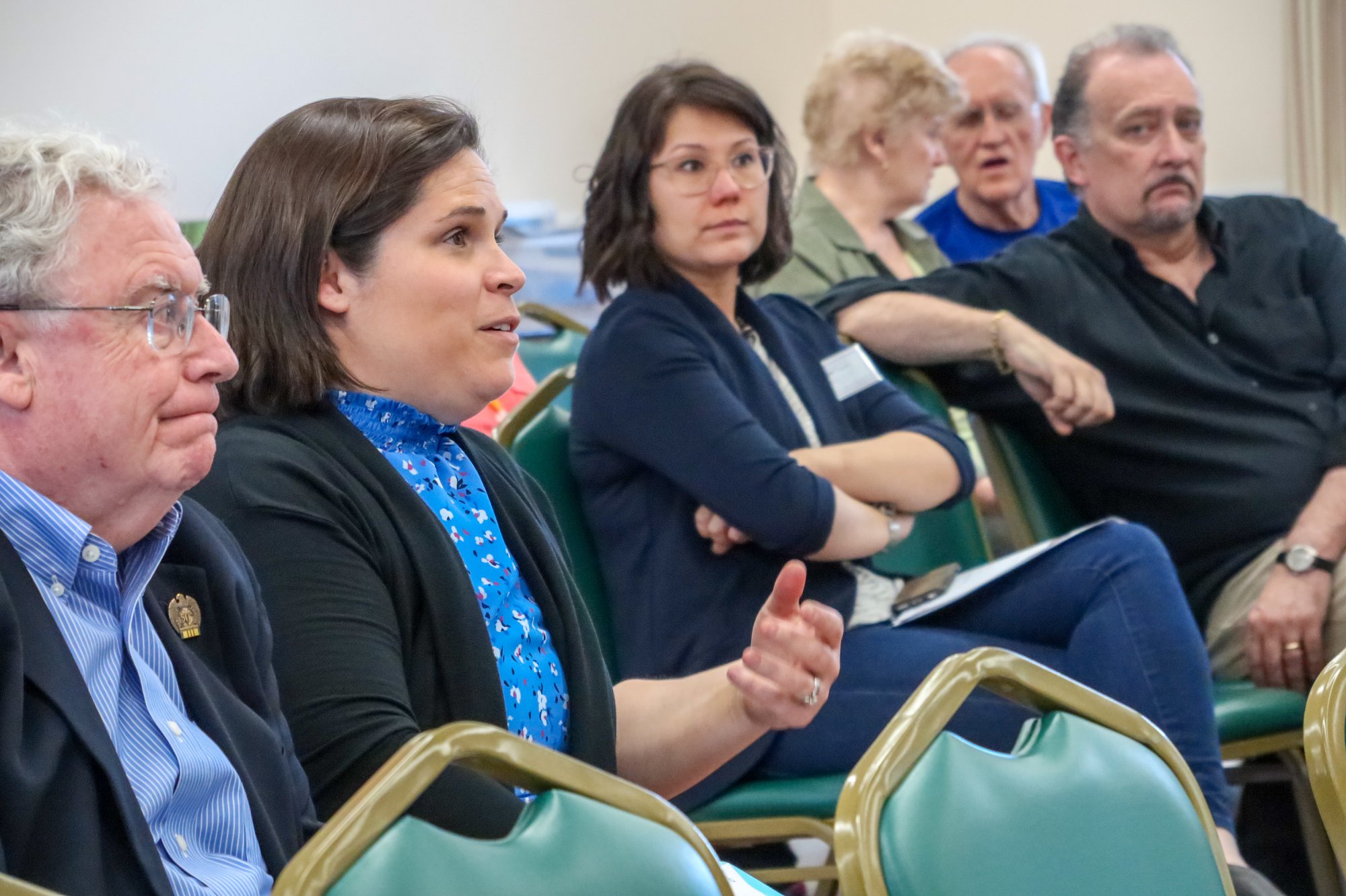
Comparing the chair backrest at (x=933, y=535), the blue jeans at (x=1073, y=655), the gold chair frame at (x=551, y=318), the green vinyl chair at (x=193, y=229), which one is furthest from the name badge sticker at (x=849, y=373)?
the green vinyl chair at (x=193, y=229)

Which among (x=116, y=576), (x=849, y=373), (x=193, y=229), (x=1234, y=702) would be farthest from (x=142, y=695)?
(x=193, y=229)

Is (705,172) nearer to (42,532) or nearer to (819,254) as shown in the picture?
(819,254)

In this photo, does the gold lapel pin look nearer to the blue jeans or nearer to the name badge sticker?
the blue jeans

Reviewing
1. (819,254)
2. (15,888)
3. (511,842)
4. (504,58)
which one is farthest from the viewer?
(504,58)

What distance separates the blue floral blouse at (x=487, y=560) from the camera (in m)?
1.51

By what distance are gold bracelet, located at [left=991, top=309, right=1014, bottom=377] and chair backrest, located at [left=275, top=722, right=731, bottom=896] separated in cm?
175

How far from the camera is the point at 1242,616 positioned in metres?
2.58

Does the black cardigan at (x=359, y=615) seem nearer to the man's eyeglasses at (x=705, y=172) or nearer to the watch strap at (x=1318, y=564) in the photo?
the man's eyeglasses at (x=705, y=172)

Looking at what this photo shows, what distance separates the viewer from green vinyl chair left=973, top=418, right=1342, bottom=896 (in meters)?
2.28

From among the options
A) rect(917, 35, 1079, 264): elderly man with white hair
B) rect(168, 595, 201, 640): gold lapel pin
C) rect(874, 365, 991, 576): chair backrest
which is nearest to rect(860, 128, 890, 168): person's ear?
rect(917, 35, 1079, 264): elderly man with white hair

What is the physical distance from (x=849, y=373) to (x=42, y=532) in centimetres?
164

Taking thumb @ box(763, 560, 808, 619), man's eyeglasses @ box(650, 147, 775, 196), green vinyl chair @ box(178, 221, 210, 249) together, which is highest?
man's eyeglasses @ box(650, 147, 775, 196)

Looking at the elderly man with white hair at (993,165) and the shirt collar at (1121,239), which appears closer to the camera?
the shirt collar at (1121,239)

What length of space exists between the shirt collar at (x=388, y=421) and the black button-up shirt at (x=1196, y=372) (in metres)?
1.42
